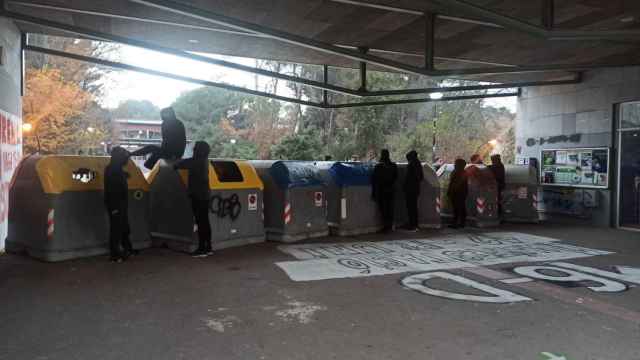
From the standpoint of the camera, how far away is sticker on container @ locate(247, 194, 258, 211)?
973 centimetres

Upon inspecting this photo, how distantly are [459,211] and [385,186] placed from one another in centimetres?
256

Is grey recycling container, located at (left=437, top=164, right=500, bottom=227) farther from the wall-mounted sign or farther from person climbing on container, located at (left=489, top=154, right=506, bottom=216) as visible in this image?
the wall-mounted sign

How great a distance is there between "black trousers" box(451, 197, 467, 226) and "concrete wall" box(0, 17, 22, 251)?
9.95 metres

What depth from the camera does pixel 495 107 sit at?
42.4 metres

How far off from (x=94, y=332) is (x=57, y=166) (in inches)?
168

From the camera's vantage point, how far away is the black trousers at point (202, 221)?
27.8ft

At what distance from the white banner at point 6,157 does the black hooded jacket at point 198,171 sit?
3.16m

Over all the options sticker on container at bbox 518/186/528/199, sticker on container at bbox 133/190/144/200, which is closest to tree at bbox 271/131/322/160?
sticker on container at bbox 518/186/528/199

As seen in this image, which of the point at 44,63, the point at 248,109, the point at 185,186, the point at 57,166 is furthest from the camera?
the point at 248,109

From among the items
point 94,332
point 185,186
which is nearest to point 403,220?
point 185,186

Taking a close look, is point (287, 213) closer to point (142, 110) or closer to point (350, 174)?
point (350, 174)

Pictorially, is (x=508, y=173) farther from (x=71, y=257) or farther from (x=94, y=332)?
(x=94, y=332)

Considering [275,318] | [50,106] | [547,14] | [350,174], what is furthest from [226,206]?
[50,106]

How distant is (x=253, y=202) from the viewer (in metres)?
9.79
